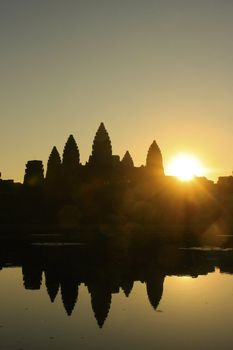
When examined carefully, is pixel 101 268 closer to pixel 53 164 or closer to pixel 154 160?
pixel 53 164

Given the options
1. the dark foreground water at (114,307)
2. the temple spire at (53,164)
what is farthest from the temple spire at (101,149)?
the dark foreground water at (114,307)

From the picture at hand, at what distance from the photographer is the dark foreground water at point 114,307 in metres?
18.6

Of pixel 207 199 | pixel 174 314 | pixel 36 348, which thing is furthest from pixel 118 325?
pixel 207 199

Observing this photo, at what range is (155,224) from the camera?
10094cm

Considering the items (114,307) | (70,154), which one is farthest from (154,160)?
(114,307)

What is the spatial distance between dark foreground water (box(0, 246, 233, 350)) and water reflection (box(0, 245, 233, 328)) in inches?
2.3

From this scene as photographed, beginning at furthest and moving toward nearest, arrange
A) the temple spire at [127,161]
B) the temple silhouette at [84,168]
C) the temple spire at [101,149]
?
the temple spire at [127,161], the temple spire at [101,149], the temple silhouette at [84,168]

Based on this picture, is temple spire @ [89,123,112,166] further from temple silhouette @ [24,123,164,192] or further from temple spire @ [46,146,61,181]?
temple spire @ [46,146,61,181]

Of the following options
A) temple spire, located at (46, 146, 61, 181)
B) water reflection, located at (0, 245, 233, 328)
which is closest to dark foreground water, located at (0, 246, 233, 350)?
water reflection, located at (0, 245, 233, 328)

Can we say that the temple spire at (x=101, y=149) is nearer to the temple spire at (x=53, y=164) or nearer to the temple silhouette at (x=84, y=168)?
the temple silhouette at (x=84, y=168)

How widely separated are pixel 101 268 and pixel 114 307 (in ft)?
41.3

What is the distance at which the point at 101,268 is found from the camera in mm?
37250

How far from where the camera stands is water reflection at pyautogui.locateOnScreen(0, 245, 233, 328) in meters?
28.0

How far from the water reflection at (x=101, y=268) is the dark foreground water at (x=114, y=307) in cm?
6
